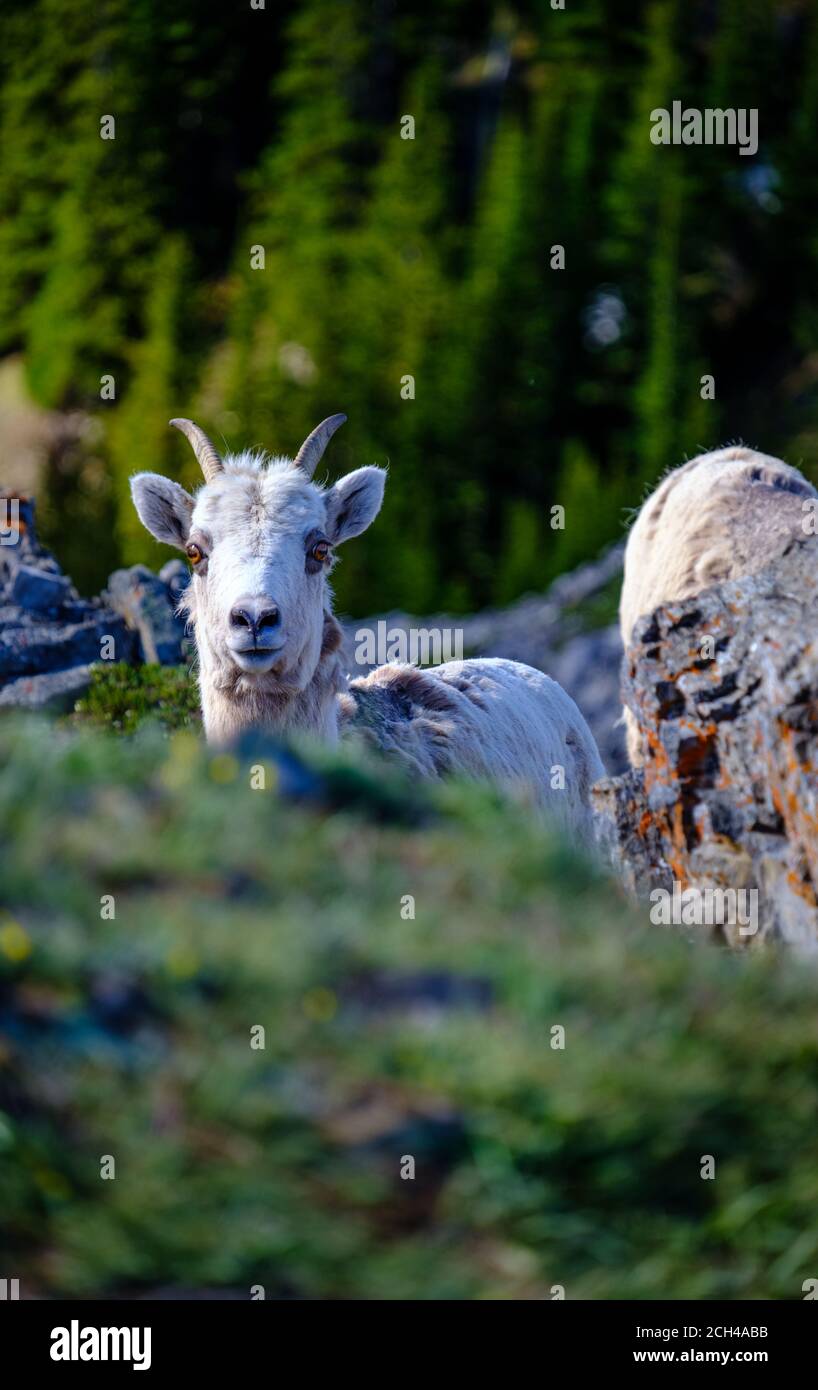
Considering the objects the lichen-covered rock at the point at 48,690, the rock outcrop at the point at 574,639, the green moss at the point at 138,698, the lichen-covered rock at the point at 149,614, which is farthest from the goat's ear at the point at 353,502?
the rock outcrop at the point at 574,639

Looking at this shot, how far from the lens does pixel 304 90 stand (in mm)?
66188

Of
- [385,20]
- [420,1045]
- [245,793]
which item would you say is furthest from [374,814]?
[385,20]

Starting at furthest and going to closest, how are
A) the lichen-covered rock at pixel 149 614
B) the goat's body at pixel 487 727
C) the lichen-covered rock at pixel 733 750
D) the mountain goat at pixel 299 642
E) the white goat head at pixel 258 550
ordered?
the lichen-covered rock at pixel 149 614
the goat's body at pixel 487 727
the mountain goat at pixel 299 642
the white goat head at pixel 258 550
the lichen-covered rock at pixel 733 750

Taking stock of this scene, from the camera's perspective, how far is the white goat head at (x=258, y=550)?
8922mm

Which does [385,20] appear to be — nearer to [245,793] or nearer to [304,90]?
[304,90]

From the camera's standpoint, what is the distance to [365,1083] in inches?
205

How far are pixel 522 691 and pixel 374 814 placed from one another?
5240 millimetres

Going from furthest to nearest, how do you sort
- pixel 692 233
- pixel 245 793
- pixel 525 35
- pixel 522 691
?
pixel 525 35
pixel 692 233
pixel 522 691
pixel 245 793

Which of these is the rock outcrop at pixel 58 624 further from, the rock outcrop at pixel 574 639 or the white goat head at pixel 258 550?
the rock outcrop at pixel 574 639

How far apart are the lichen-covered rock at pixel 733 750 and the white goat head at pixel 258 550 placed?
70.8 inches

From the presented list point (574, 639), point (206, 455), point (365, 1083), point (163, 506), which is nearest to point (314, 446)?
point (206, 455)

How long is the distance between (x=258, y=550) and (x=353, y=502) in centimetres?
128

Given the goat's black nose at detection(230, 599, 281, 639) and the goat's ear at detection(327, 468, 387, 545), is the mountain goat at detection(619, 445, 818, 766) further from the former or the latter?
the goat's black nose at detection(230, 599, 281, 639)

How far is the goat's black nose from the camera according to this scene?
8758 millimetres
